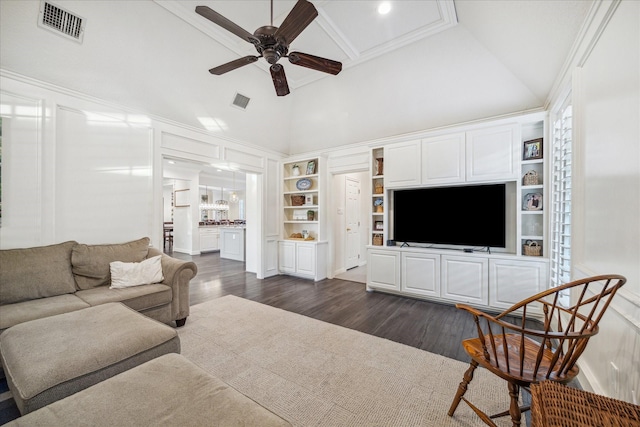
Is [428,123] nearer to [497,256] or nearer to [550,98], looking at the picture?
[550,98]

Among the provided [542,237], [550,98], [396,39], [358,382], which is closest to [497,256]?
[542,237]

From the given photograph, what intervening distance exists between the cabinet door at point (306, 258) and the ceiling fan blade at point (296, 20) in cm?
375

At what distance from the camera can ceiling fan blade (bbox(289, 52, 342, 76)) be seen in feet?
7.84

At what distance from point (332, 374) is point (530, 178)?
3.43 metres

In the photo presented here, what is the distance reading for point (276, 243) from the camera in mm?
5727

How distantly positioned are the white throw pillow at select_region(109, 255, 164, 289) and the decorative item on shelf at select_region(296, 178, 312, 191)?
3122 millimetres

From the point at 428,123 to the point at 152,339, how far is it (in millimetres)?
4398

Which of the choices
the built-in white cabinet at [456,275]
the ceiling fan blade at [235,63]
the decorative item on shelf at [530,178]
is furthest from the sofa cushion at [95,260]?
the decorative item on shelf at [530,178]

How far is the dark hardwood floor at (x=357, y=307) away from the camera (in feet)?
9.26

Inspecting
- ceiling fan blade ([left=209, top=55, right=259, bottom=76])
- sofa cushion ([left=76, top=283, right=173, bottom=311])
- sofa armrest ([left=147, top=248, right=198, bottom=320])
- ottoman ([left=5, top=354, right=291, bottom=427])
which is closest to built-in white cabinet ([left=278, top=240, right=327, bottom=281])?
sofa armrest ([left=147, top=248, right=198, bottom=320])

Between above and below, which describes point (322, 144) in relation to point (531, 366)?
above

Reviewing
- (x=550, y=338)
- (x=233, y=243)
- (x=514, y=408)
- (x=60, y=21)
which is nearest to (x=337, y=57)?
(x=60, y=21)

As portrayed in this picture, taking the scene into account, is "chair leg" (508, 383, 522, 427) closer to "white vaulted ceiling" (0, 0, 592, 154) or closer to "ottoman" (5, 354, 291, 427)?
"ottoman" (5, 354, 291, 427)

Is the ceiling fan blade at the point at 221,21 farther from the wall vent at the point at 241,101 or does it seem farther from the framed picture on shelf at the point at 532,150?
the framed picture on shelf at the point at 532,150
